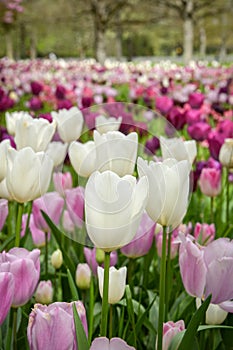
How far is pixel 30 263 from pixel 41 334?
0.15 m

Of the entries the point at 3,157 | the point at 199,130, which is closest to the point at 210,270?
the point at 3,157

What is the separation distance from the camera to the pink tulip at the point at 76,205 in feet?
4.75

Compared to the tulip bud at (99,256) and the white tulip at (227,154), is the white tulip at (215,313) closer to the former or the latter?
the tulip bud at (99,256)

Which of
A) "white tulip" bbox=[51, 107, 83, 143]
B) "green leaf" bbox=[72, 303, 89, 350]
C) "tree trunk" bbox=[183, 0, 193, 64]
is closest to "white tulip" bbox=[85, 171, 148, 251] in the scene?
"green leaf" bbox=[72, 303, 89, 350]

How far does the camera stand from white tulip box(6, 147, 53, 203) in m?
1.12

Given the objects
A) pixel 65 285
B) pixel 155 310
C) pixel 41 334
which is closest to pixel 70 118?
pixel 65 285

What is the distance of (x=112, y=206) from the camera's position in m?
0.85

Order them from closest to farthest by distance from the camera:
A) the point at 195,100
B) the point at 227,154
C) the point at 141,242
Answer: the point at 141,242
the point at 227,154
the point at 195,100

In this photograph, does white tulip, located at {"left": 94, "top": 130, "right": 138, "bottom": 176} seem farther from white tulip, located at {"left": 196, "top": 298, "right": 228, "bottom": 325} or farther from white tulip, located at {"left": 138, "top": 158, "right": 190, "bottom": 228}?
white tulip, located at {"left": 196, "top": 298, "right": 228, "bottom": 325}

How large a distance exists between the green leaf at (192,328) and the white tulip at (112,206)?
143mm

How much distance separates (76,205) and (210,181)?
58cm

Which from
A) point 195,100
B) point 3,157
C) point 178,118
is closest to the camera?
point 3,157

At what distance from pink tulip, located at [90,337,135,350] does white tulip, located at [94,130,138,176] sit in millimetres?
383

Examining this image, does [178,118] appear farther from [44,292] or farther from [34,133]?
[44,292]
